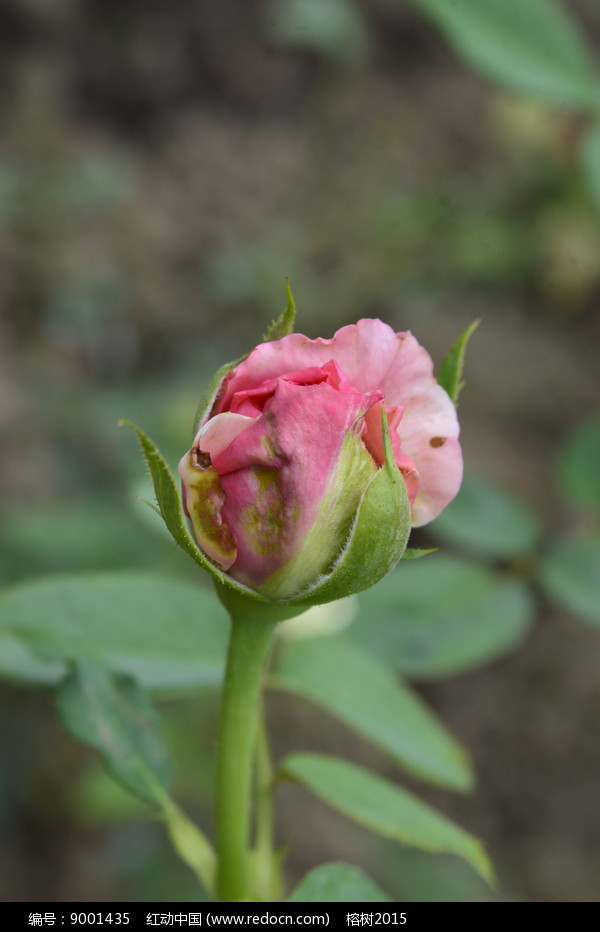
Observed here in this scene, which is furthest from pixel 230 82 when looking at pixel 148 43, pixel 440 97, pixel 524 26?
pixel 524 26

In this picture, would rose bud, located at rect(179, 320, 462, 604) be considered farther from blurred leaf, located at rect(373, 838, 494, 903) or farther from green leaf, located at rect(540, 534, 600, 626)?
blurred leaf, located at rect(373, 838, 494, 903)

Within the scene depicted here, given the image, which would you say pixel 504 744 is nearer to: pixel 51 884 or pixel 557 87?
Answer: pixel 51 884

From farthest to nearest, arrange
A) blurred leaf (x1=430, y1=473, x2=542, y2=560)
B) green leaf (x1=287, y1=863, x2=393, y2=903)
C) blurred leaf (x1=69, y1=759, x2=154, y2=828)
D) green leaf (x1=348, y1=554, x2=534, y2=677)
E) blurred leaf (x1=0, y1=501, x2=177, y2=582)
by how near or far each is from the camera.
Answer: blurred leaf (x1=0, y1=501, x2=177, y2=582)
blurred leaf (x1=69, y1=759, x2=154, y2=828)
blurred leaf (x1=430, y1=473, x2=542, y2=560)
green leaf (x1=348, y1=554, x2=534, y2=677)
green leaf (x1=287, y1=863, x2=393, y2=903)

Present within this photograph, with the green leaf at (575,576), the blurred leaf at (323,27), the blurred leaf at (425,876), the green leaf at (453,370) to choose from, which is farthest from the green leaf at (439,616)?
the blurred leaf at (323,27)

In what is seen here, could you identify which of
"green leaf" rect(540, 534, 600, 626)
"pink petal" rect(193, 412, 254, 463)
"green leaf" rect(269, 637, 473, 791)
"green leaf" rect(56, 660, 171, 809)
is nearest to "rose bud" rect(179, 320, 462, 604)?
"pink petal" rect(193, 412, 254, 463)

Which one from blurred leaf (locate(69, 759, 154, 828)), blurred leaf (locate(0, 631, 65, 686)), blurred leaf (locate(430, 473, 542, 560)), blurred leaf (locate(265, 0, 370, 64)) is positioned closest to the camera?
blurred leaf (locate(0, 631, 65, 686))

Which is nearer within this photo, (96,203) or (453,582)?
(453,582)

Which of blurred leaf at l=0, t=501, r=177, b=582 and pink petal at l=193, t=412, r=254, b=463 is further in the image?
blurred leaf at l=0, t=501, r=177, b=582
